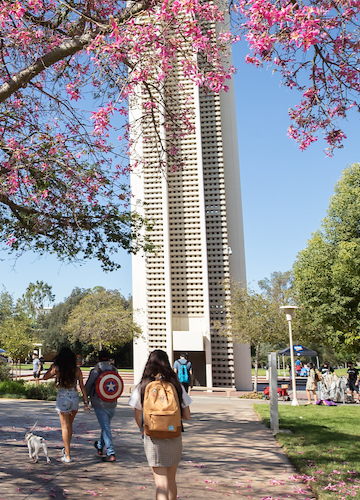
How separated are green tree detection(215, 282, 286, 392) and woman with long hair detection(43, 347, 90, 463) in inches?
649

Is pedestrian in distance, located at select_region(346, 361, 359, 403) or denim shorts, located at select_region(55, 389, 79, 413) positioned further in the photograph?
pedestrian in distance, located at select_region(346, 361, 359, 403)

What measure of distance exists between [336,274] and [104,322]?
1442 cm

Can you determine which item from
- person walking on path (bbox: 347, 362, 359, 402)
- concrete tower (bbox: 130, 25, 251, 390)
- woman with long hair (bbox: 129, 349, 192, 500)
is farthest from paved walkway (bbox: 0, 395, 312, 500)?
concrete tower (bbox: 130, 25, 251, 390)

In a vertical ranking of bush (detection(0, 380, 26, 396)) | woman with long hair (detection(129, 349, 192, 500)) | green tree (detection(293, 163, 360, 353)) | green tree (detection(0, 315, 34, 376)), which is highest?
green tree (detection(293, 163, 360, 353))

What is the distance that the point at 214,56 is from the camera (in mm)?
6734

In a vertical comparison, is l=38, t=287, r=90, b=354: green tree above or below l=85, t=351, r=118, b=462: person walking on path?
above

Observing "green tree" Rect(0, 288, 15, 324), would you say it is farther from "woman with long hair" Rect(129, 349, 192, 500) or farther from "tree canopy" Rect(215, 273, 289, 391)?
"woman with long hair" Rect(129, 349, 192, 500)

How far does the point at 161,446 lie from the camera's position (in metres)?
3.78

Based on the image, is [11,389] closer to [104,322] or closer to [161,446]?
[104,322]

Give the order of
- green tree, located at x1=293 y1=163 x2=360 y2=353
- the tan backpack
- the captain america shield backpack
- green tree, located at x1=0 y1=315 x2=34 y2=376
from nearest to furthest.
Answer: the tan backpack
the captain america shield backpack
green tree, located at x1=293 y1=163 x2=360 y2=353
green tree, located at x1=0 y1=315 x2=34 y2=376

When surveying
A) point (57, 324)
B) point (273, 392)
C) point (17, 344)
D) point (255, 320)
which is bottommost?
point (273, 392)

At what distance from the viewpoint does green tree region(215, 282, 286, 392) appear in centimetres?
2235

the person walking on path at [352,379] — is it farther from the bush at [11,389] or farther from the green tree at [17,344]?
the green tree at [17,344]

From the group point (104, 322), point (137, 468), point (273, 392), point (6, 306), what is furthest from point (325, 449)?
point (6, 306)
